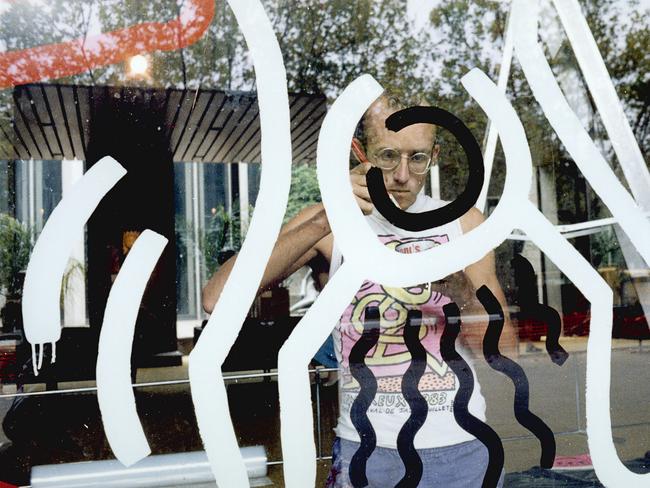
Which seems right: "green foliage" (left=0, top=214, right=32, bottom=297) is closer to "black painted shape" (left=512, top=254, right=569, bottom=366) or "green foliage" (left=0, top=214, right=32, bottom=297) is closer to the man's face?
the man's face

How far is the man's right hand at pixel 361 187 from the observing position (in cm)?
155

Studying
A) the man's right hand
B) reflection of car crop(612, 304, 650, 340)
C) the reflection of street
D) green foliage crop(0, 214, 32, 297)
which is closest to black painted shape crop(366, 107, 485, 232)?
the man's right hand

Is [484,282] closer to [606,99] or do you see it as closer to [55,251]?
[606,99]

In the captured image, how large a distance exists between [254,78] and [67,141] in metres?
0.41

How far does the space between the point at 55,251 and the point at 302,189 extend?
1.69ft

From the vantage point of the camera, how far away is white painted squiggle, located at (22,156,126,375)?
142 cm

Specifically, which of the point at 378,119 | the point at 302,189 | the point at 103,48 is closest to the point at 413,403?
the point at 302,189

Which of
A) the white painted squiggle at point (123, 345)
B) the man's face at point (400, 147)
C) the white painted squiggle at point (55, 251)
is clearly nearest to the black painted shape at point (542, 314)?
the man's face at point (400, 147)

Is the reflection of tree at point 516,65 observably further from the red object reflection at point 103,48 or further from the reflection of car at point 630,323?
the red object reflection at point 103,48

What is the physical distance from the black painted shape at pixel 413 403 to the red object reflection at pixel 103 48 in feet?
2.57

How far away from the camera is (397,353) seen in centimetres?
158

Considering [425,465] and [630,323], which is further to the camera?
[630,323]

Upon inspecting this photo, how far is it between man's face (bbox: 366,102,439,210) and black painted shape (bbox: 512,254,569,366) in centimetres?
33

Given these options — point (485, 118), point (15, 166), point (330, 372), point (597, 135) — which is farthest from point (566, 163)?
point (15, 166)
